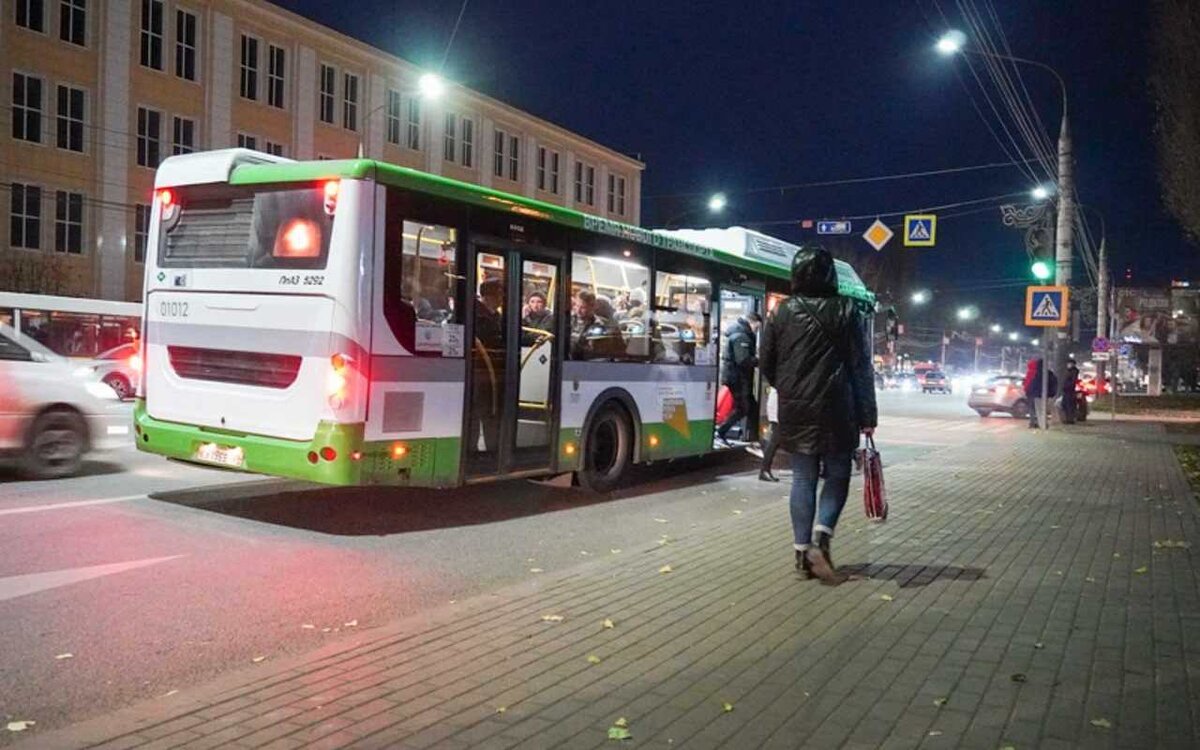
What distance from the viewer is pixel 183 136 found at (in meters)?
39.8

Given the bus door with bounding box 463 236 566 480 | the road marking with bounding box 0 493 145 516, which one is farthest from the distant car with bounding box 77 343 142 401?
the bus door with bounding box 463 236 566 480

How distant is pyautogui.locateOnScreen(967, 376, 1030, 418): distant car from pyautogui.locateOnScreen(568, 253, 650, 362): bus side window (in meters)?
24.8

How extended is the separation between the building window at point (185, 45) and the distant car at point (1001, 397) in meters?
30.7

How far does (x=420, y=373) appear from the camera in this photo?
8.77m

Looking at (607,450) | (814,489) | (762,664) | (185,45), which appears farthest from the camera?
(185,45)

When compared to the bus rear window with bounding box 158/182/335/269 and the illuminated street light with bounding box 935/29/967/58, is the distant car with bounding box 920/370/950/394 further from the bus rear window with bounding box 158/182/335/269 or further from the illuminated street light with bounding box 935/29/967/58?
the bus rear window with bounding box 158/182/335/269

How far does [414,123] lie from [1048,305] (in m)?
34.6

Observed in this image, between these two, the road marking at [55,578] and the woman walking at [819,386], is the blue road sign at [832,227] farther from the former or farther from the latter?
the road marking at [55,578]

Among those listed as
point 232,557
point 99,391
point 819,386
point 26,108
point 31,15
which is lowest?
point 232,557

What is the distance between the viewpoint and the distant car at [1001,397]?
33531 mm

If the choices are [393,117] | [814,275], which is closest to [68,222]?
[393,117]

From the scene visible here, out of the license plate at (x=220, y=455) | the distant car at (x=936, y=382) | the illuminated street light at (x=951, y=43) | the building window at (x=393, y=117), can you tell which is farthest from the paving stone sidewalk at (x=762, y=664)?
the distant car at (x=936, y=382)

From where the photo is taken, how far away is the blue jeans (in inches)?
266

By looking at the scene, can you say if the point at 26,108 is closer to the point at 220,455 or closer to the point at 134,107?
the point at 134,107
